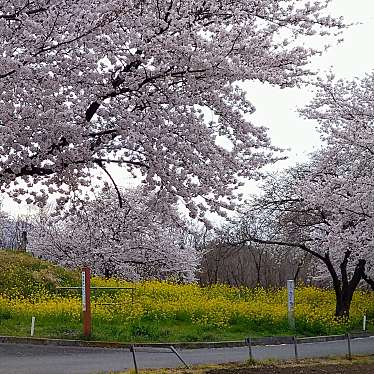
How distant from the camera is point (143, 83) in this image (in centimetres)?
629

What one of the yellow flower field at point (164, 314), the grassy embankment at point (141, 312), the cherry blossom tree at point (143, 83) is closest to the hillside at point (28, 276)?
the grassy embankment at point (141, 312)

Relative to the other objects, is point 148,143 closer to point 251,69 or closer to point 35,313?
point 251,69

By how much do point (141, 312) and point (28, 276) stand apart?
5.96 metres

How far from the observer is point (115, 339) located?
1331 centimetres

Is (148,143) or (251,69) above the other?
(251,69)

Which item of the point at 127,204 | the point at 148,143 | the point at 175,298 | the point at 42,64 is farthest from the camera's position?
the point at 175,298

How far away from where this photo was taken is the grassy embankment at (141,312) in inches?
560

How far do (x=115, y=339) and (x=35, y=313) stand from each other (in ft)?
9.35

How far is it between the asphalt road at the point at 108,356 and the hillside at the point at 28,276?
750 cm

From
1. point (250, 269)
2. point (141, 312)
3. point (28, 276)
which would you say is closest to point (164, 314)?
point (141, 312)

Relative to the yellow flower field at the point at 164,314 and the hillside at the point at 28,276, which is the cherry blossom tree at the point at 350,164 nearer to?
the yellow flower field at the point at 164,314

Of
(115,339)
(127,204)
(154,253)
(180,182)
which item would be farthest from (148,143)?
(154,253)

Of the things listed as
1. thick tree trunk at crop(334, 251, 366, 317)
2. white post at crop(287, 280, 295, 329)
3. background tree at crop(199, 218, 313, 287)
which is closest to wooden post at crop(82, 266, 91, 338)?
white post at crop(287, 280, 295, 329)

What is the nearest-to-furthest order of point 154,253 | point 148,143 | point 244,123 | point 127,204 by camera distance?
point 148,143
point 244,123
point 127,204
point 154,253
